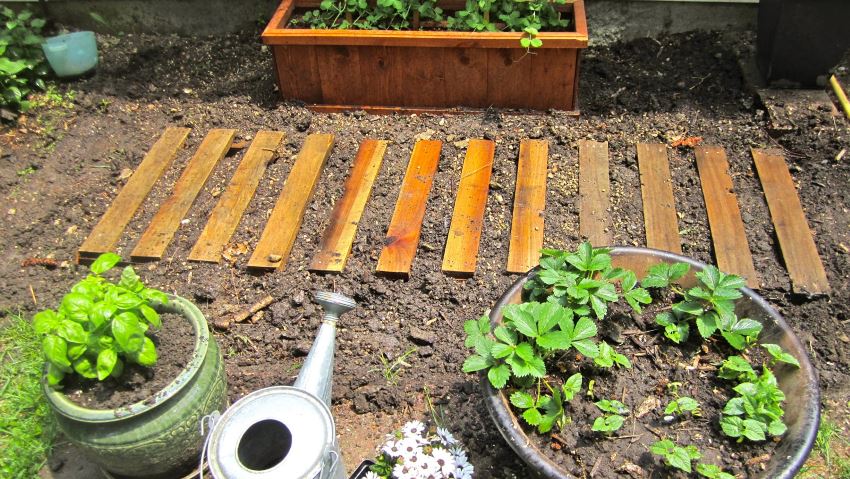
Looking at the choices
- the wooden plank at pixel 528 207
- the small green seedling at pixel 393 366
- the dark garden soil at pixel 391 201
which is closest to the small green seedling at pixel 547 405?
the dark garden soil at pixel 391 201

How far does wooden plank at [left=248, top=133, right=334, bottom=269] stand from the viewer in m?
2.94

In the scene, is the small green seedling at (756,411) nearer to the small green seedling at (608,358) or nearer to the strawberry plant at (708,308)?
the strawberry plant at (708,308)

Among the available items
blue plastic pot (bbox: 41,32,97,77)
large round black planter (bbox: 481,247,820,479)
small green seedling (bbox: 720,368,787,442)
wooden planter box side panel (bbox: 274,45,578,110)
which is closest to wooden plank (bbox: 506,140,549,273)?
wooden planter box side panel (bbox: 274,45,578,110)

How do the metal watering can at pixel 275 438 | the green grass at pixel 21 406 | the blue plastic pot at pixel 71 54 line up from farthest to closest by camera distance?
the blue plastic pot at pixel 71 54
the green grass at pixel 21 406
the metal watering can at pixel 275 438

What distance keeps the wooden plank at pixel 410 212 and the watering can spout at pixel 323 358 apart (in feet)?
2.20

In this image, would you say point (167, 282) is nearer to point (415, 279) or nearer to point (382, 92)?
point (415, 279)

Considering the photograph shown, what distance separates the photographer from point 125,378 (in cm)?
207

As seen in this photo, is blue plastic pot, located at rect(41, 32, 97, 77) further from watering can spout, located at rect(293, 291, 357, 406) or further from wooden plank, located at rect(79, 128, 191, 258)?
A: watering can spout, located at rect(293, 291, 357, 406)

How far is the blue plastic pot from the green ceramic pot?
2646mm

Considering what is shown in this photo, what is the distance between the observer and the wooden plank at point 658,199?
9.48 ft

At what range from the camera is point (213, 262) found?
9.66 ft

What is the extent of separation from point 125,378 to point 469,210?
1.62 metres

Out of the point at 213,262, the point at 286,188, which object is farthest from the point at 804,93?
the point at 213,262

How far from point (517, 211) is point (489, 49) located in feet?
3.11
